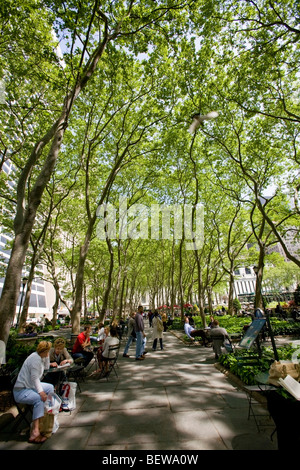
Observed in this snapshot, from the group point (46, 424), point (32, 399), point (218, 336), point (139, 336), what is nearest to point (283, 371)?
point (46, 424)

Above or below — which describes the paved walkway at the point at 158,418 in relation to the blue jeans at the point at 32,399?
below

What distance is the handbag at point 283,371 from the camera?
2.99 m

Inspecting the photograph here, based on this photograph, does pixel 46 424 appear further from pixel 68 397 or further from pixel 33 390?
pixel 68 397

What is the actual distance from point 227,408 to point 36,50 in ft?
39.8

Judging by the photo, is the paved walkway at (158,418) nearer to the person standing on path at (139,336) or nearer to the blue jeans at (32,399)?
the blue jeans at (32,399)

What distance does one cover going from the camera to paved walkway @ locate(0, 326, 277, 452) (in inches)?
118

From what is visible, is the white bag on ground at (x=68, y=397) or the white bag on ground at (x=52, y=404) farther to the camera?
the white bag on ground at (x=68, y=397)

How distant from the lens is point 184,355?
8.68 metres

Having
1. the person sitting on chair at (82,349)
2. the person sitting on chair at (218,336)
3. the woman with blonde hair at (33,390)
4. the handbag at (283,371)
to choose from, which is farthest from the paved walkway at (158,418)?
the person sitting on chair at (218,336)

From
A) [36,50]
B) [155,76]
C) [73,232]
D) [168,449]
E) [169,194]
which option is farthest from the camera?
[73,232]

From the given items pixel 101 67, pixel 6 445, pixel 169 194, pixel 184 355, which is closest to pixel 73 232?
pixel 169 194

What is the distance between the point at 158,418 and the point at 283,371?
2.16m

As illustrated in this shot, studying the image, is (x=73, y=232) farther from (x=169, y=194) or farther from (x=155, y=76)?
(x=155, y=76)

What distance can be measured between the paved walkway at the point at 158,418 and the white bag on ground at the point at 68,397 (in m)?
0.12
